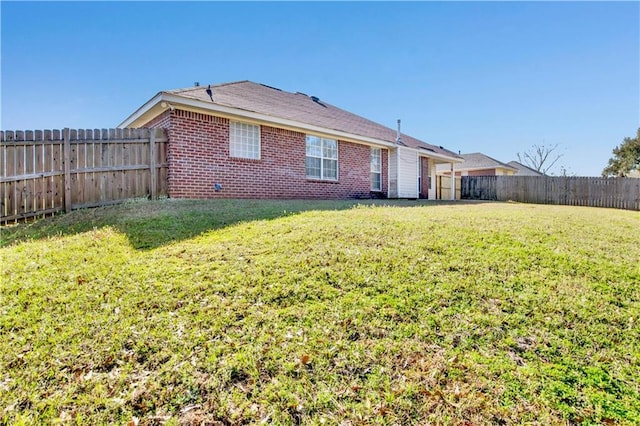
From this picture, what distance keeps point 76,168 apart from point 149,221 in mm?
3450

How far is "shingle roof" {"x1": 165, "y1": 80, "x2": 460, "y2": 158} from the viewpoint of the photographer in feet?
35.1

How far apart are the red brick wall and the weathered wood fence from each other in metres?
12.5

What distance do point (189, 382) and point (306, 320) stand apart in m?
1.13

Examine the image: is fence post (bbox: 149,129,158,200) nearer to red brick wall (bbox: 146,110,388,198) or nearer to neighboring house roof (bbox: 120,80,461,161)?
red brick wall (bbox: 146,110,388,198)

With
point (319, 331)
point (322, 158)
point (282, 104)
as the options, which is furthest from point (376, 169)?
point (319, 331)

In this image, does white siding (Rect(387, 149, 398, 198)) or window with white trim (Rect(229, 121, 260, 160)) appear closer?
window with white trim (Rect(229, 121, 260, 160))

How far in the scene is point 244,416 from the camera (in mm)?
2240

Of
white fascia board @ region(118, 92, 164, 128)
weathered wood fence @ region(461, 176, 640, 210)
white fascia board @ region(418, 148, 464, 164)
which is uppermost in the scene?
white fascia board @ region(118, 92, 164, 128)

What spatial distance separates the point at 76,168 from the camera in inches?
320

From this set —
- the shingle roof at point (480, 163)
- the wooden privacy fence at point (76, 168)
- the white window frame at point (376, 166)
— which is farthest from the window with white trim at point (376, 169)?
the shingle roof at point (480, 163)

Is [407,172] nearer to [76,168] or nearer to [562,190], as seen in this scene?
[562,190]

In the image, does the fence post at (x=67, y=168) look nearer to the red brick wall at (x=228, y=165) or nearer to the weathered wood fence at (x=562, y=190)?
the red brick wall at (x=228, y=165)

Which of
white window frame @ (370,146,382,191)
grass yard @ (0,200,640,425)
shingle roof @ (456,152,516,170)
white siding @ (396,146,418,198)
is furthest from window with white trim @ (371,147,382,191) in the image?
shingle roof @ (456,152,516,170)

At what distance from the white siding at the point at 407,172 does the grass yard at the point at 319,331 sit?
11.5m
